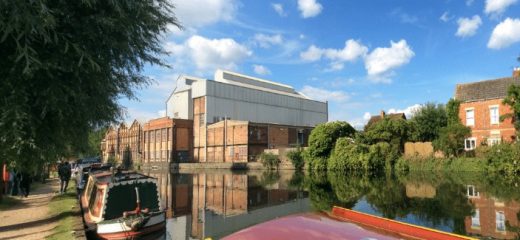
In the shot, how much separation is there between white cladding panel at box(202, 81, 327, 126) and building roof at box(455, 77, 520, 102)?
45.1 m

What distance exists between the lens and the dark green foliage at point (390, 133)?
153 feet

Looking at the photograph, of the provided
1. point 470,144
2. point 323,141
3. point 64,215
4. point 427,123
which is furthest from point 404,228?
point 427,123

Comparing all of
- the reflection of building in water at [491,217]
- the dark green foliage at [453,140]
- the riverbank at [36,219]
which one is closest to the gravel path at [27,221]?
the riverbank at [36,219]

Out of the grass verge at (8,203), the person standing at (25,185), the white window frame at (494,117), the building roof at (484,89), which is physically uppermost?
the building roof at (484,89)

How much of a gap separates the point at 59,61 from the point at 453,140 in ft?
124

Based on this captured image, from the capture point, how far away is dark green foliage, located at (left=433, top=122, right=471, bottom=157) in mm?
39156

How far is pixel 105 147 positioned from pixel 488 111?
97.7 metres

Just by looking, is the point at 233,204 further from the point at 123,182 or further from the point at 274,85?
the point at 274,85

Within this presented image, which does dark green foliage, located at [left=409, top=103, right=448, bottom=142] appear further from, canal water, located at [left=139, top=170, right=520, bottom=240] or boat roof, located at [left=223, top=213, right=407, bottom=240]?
boat roof, located at [left=223, top=213, right=407, bottom=240]

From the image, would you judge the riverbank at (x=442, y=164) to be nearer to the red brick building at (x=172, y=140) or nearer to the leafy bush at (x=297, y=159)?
the leafy bush at (x=297, y=159)

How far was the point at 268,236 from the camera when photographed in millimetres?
3471

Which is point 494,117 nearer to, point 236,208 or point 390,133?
point 390,133

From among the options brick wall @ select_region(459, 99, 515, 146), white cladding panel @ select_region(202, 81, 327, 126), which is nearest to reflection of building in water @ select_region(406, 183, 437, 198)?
brick wall @ select_region(459, 99, 515, 146)

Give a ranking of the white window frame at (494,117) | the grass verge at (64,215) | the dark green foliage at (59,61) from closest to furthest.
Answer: the dark green foliage at (59,61) < the grass verge at (64,215) < the white window frame at (494,117)
